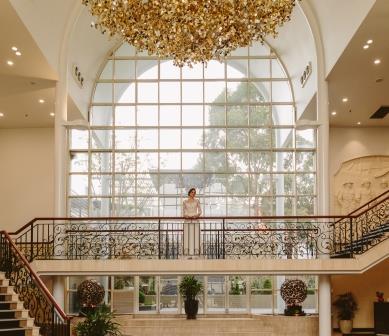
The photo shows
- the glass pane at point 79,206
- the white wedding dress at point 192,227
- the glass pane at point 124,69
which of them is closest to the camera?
the white wedding dress at point 192,227

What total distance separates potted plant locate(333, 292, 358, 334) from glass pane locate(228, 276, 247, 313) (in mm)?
2869

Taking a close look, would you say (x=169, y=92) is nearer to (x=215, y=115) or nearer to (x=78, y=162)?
(x=215, y=115)

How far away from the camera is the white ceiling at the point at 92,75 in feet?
49.9

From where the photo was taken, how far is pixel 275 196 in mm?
23062

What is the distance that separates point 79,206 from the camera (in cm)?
2323

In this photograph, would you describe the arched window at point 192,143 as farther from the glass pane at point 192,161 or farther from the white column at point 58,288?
the white column at point 58,288

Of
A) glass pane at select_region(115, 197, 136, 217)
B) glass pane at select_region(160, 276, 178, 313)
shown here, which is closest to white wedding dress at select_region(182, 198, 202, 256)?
glass pane at select_region(160, 276, 178, 313)

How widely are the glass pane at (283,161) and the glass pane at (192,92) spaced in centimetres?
314

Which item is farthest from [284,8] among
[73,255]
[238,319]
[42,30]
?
[238,319]

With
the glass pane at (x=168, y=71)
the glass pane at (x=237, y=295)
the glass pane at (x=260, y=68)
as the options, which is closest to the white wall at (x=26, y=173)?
the glass pane at (x=168, y=71)

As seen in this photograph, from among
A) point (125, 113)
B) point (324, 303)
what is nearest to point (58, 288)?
point (324, 303)

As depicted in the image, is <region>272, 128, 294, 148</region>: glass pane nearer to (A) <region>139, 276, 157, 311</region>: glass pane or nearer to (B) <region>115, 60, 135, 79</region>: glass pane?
(B) <region>115, 60, 135, 79</region>: glass pane

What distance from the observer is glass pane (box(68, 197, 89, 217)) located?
23125 mm

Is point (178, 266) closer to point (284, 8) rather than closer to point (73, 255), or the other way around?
point (73, 255)
